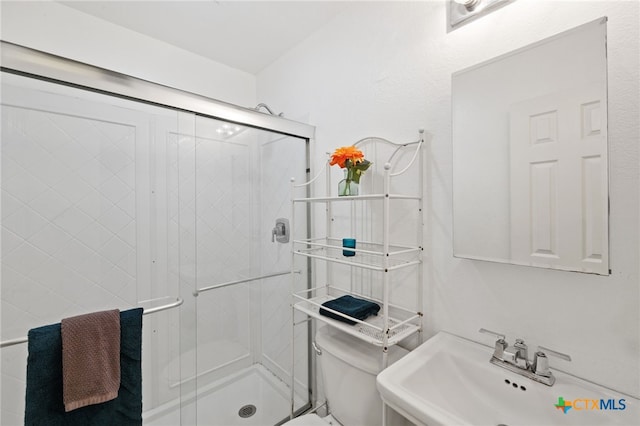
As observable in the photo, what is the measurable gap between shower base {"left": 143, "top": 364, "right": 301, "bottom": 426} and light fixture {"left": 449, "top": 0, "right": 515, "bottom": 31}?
6.86 feet

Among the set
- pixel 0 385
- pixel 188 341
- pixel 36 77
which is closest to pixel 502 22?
pixel 36 77

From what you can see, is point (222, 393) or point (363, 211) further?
point (222, 393)

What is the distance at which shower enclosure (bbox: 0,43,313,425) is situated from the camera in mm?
1035

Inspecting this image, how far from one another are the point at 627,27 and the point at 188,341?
→ 205 centimetres

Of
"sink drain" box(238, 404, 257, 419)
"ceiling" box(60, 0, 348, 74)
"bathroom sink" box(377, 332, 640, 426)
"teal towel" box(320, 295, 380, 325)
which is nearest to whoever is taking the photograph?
"bathroom sink" box(377, 332, 640, 426)

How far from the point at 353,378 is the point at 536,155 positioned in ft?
3.42

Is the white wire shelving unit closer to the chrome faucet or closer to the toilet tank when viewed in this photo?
the toilet tank

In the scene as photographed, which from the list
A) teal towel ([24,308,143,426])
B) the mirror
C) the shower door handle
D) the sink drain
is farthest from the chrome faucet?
the sink drain

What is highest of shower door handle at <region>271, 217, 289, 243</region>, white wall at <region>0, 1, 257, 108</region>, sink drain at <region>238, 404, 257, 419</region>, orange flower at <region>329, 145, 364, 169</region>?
white wall at <region>0, 1, 257, 108</region>

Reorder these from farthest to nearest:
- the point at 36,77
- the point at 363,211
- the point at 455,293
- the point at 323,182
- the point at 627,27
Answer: the point at 323,182, the point at 363,211, the point at 455,293, the point at 36,77, the point at 627,27

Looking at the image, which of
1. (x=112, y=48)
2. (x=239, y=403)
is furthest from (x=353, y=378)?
(x=112, y=48)

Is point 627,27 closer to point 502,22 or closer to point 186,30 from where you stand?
point 502,22

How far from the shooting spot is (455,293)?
1014 mm

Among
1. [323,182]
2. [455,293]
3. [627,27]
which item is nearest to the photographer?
[627,27]
